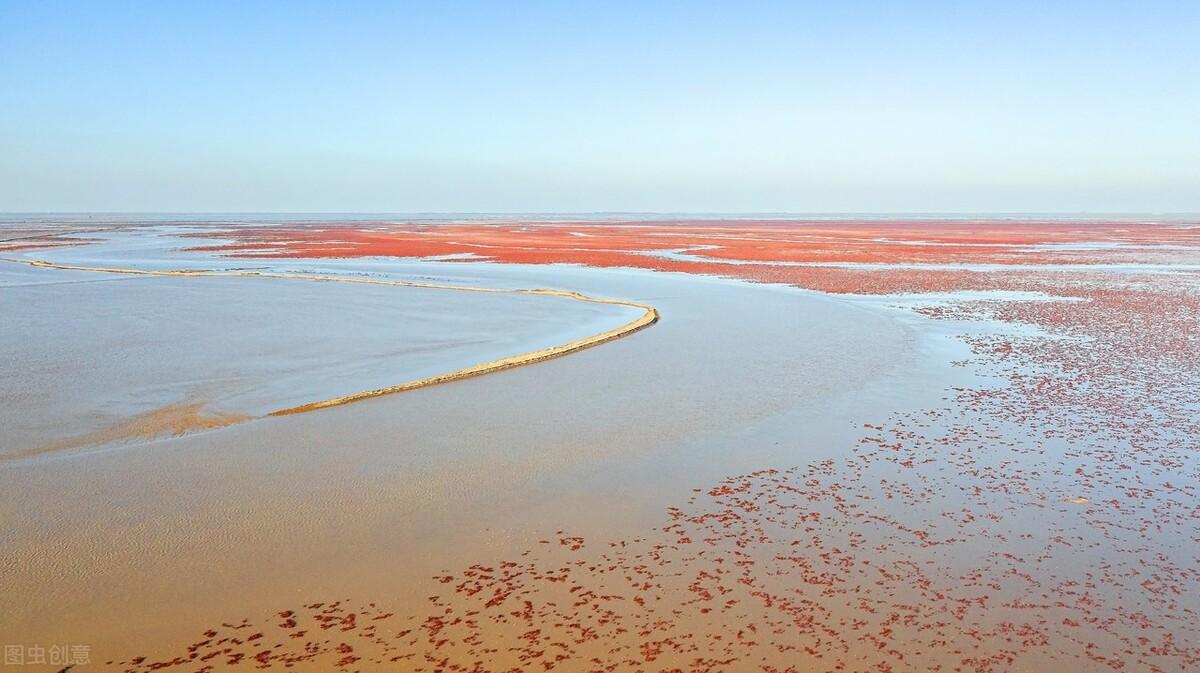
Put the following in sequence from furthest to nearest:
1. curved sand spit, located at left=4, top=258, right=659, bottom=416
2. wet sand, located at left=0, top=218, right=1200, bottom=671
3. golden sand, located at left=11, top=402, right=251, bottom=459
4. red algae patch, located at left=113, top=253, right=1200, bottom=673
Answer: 1. curved sand spit, located at left=4, top=258, right=659, bottom=416
2. golden sand, located at left=11, top=402, right=251, bottom=459
3. wet sand, located at left=0, top=218, right=1200, bottom=671
4. red algae patch, located at left=113, top=253, right=1200, bottom=673

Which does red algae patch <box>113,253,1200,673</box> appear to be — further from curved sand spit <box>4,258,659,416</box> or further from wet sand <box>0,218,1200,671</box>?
curved sand spit <box>4,258,659,416</box>

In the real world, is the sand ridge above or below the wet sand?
above

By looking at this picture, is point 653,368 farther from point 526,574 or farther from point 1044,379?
point 526,574

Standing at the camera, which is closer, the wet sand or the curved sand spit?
the wet sand

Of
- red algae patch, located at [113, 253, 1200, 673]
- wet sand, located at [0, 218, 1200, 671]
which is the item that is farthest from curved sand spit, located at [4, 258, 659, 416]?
red algae patch, located at [113, 253, 1200, 673]

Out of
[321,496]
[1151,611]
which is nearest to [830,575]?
[1151,611]

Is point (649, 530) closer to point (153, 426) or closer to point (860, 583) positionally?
point (860, 583)

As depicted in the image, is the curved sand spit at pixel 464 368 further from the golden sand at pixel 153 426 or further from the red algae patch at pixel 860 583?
the red algae patch at pixel 860 583
